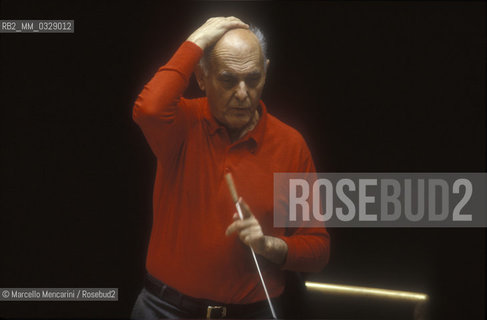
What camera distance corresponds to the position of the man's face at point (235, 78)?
2215mm

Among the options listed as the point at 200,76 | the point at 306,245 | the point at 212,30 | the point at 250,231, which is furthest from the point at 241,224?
the point at 212,30

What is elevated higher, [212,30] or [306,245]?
[212,30]

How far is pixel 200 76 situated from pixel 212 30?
0.63ft

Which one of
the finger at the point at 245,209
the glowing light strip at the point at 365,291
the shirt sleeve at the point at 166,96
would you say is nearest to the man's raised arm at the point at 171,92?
the shirt sleeve at the point at 166,96

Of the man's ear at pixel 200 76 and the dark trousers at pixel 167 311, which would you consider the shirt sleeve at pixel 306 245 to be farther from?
the man's ear at pixel 200 76

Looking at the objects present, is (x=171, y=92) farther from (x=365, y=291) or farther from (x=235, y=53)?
(x=365, y=291)

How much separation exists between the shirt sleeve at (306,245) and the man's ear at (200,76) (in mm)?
462

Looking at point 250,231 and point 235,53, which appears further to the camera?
point 235,53

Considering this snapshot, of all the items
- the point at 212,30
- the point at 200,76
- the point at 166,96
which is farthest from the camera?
the point at 200,76

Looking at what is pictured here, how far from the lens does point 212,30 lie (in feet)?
7.23

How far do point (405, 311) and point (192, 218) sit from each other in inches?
37.6

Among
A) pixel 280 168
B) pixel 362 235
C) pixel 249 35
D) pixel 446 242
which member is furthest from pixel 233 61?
pixel 446 242

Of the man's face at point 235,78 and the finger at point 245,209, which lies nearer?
the finger at point 245,209

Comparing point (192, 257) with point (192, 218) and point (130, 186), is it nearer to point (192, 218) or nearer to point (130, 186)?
point (192, 218)
